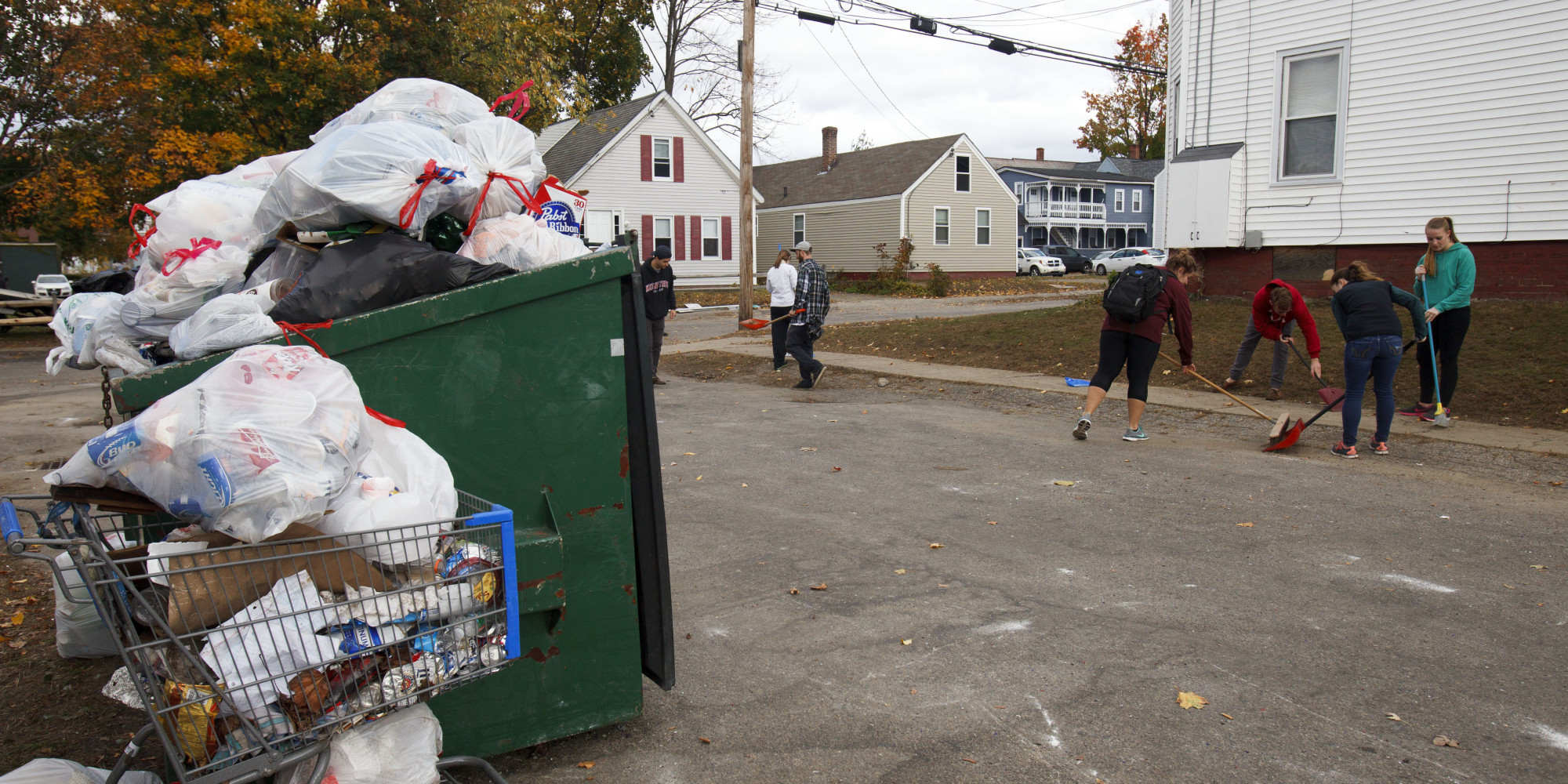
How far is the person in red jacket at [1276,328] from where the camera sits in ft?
28.7

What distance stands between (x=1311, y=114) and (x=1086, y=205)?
158 ft

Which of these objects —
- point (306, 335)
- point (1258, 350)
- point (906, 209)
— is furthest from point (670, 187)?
point (306, 335)

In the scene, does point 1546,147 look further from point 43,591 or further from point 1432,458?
point 43,591

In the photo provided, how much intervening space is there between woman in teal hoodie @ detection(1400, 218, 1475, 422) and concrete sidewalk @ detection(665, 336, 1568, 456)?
1.20ft

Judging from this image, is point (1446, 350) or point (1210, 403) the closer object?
point (1446, 350)

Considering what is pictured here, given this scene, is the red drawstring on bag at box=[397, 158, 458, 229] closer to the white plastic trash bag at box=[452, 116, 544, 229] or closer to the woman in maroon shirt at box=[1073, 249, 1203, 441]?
the white plastic trash bag at box=[452, 116, 544, 229]

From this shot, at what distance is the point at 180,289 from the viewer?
3223 millimetres

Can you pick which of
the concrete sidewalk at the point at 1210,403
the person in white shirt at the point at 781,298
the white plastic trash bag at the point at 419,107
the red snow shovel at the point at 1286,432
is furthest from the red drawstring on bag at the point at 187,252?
the person in white shirt at the point at 781,298

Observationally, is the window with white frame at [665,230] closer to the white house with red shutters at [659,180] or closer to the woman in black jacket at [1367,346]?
the white house with red shutters at [659,180]

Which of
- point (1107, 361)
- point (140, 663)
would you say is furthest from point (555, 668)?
point (1107, 361)

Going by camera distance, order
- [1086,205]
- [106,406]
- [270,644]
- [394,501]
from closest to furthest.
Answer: [270,644] → [394,501] → [106,406] → [1086,205]

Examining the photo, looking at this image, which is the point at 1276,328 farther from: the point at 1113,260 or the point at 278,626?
the point at 1113,260

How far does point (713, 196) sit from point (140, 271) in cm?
3323

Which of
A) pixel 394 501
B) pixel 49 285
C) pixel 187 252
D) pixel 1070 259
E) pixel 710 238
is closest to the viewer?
pixel 394 501
